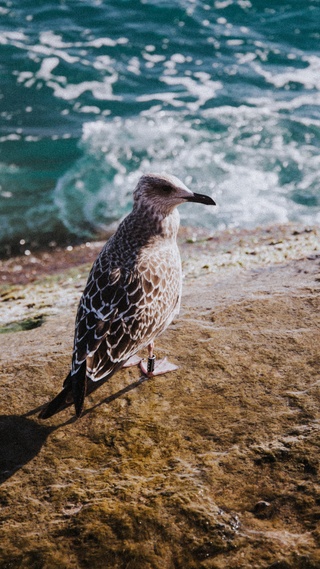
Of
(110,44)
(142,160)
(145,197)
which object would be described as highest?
(145,197)

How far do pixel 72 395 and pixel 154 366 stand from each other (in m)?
0.83

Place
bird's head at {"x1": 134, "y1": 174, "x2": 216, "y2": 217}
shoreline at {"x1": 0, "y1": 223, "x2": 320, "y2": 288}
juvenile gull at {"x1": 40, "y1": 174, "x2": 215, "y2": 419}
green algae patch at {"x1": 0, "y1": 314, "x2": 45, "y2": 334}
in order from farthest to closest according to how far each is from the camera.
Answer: shoreline at {"x1": 0, "y1": 223, "x2": 320, "y2": 288}
green algae patch at {"x1": 0, "y1": 314, "x2": 45, "y2": 334}
bird's head at {"x1": 134, "y1": 174, "x2": 216, "y2": 217}
juvenile gull at {"x1": 40, "y1": 174, "x2": 215, "y2": 419}

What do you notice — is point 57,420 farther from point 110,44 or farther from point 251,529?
point 110,44

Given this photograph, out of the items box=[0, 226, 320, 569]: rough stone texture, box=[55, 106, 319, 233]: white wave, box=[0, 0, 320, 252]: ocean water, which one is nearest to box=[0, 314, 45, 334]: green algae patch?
box=[0, 226, 320, 569]: rough stone texture

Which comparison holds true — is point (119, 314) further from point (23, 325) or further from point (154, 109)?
point (154, 109)

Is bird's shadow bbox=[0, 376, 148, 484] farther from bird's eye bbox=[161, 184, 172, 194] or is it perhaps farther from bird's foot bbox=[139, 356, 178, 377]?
bird's eye bbox=[161, 184, 172, 194]

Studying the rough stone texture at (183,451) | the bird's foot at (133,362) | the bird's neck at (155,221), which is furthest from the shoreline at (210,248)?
the bird's foot at (133,362)

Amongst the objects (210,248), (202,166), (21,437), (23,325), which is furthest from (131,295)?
(202,166)

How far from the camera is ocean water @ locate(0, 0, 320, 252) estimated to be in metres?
11.3

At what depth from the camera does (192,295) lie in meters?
5.97

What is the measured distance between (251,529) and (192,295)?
120 inches

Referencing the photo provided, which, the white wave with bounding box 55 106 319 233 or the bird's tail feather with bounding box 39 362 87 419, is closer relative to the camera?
→ the bird's tail feather with bounding box 39 362 87 419

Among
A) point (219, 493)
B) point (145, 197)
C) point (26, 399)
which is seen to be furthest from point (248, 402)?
point (145, 197)

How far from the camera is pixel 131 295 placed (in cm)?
427
